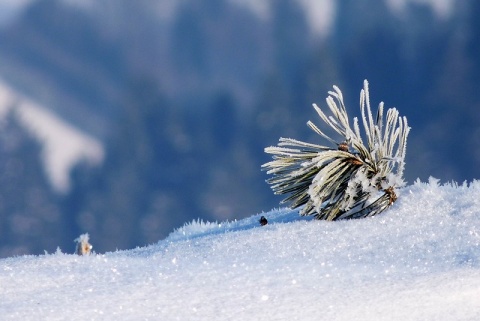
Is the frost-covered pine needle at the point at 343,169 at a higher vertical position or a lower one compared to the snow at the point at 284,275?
higher

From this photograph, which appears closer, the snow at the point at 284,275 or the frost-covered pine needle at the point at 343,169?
the snow at the point at 284,275

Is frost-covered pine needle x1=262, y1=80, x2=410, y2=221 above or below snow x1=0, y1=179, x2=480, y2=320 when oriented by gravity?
above

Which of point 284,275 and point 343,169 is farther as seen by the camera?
point 343,169

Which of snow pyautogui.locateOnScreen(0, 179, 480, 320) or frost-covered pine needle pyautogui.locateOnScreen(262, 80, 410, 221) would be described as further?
frost-covered pine needle pyautogui.locateOnScreen(262, 80, 410, 221)

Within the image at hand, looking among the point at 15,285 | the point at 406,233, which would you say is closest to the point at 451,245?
the point at 406,233

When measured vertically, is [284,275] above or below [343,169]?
below
